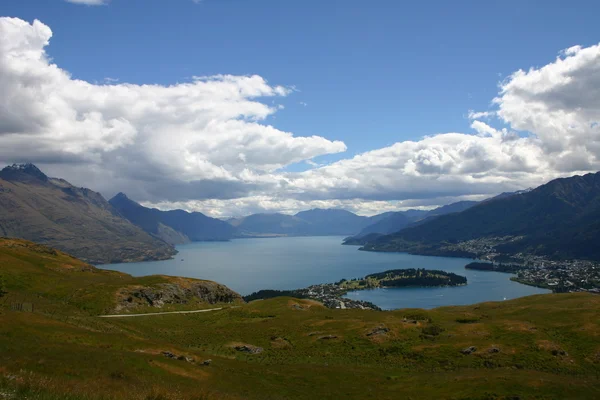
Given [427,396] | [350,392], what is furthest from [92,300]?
[427,396]

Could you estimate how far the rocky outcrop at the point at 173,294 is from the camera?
96619mm

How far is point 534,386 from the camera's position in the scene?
40.9 m

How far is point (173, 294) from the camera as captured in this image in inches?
4341

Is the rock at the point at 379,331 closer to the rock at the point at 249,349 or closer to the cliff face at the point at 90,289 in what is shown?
the rock at the point at 249,349

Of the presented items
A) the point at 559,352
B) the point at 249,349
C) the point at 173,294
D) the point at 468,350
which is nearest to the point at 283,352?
the point at 249,349

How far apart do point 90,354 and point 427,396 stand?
3380cm

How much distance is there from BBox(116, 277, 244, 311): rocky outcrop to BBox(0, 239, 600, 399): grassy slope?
14.7 ft

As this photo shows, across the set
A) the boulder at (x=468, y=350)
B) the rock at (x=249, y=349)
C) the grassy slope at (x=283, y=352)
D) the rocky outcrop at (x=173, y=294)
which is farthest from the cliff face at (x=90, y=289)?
the boulder at (x=468, y=350)

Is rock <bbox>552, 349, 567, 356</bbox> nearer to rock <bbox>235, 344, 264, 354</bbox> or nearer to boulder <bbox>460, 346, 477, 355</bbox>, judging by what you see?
boulder <bbox>460, 346, 477, 355</bbox>

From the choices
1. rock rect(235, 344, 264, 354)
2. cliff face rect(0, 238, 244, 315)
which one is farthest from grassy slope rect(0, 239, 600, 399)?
rock rect(235, 344, 264, 354)

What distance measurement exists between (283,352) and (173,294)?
2269 inches

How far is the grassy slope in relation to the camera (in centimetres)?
2772

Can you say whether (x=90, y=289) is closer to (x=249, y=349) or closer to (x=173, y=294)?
(x=173, y=294)

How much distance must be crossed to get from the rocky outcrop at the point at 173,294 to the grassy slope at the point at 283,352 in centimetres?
448
